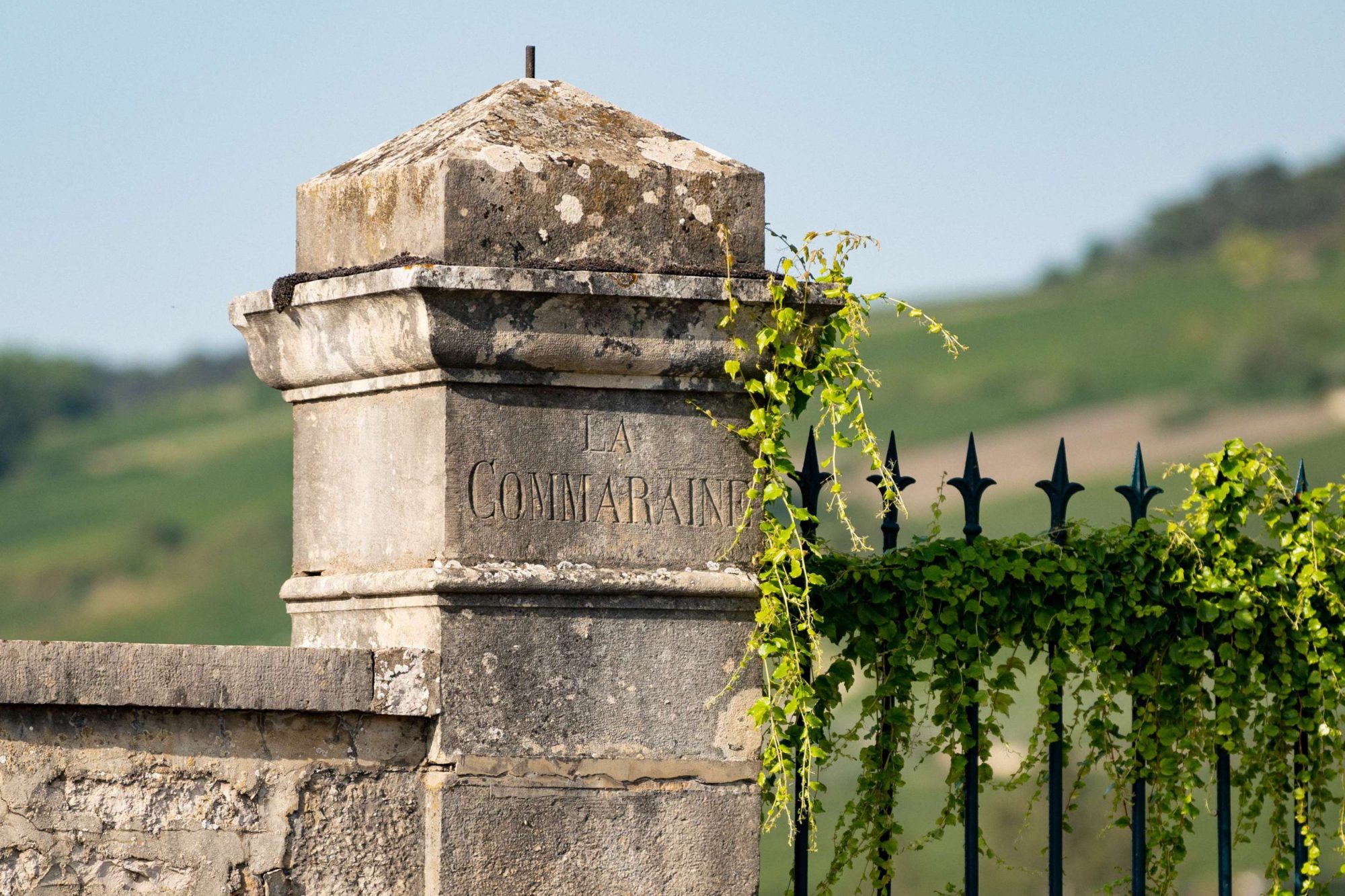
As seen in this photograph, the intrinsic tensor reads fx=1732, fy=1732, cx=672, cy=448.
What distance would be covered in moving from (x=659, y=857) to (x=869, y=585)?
2.73 feet

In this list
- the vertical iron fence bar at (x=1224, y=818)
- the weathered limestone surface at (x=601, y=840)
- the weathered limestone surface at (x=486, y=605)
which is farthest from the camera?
the vertical iron fence bar at (x=1224, y=818)

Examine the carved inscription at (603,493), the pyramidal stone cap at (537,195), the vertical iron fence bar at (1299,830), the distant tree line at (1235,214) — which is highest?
the distant tree line at (1235,214)

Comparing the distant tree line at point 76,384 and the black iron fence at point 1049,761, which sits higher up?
the distant tree line at point 76,384

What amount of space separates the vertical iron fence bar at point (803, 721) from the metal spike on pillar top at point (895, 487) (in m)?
0.13

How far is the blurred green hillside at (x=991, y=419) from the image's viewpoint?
5891 cm

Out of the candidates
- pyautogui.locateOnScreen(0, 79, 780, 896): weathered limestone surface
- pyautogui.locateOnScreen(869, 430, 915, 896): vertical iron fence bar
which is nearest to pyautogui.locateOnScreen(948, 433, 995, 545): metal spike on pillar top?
pyautogui.locateOnScreen(869, 430, 915, 896): vertical iron fence bar

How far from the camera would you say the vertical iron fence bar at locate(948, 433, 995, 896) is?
155 inches

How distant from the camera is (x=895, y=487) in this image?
12.0 feet

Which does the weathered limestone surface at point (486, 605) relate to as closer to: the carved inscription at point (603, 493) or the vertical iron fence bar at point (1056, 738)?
the carved inscription at point (603, 493)

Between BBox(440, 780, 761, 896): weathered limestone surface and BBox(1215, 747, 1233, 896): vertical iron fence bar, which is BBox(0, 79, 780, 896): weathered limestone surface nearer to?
BBox(440, 780, 761, 896): weathered limestone surface

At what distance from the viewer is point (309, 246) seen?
3.78m

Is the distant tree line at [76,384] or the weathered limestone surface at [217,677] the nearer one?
the weathered limestone surface at [217,677]

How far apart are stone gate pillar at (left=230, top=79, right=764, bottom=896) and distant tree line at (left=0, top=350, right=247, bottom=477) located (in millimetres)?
76841

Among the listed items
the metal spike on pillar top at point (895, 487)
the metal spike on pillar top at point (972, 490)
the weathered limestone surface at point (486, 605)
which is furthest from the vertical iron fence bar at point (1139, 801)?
the weathered limestone surface at point (486, 605)
